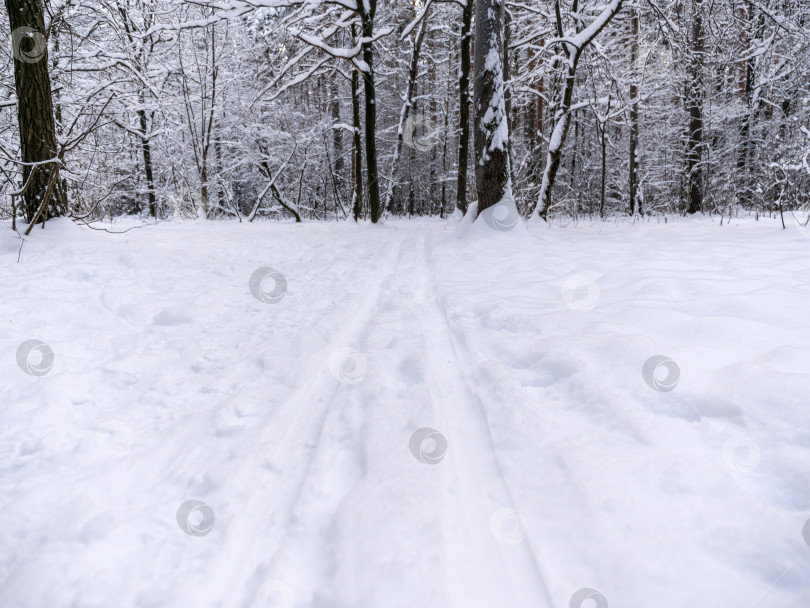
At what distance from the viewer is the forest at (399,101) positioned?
6.84 metres

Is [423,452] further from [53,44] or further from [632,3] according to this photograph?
[53,44]

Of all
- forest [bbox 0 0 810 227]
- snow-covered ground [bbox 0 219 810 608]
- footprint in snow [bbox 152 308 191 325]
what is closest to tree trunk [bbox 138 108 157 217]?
forest [bbox 0 0 810 227]

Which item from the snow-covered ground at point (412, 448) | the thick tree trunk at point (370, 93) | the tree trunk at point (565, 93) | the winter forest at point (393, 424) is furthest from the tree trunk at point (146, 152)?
the snow-covered ground at point (412, 448)

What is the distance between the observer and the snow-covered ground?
1173 millimetres

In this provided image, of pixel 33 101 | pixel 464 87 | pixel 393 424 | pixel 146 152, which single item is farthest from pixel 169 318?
pixel 146 152

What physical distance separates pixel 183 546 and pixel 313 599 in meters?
0.48

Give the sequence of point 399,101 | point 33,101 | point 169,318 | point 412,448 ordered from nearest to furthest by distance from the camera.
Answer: point 412,448
point 169,318
point 33,101
point 399,101

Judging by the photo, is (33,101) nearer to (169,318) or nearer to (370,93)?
(169,318)

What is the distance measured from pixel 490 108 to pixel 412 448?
6951mm

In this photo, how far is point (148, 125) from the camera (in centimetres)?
1641

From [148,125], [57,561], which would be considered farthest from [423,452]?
[148,125]

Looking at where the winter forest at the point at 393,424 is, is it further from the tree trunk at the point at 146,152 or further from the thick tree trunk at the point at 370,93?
the tree trunk at the point at 146,152

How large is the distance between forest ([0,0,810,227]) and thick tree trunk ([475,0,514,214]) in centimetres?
3

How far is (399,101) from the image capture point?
21.9 metres
